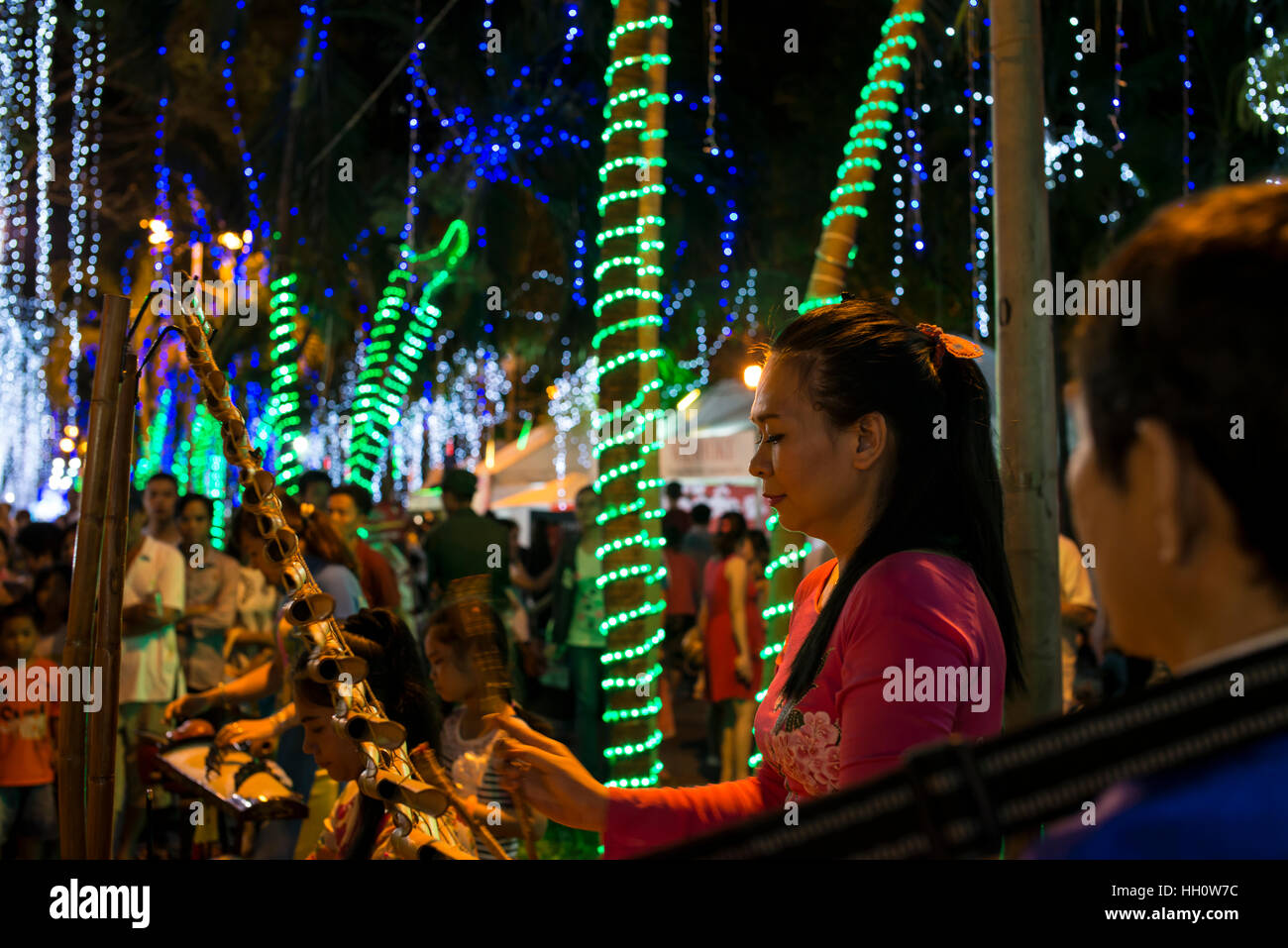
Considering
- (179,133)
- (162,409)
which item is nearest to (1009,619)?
(179,133)

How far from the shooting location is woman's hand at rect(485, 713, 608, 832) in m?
1.85

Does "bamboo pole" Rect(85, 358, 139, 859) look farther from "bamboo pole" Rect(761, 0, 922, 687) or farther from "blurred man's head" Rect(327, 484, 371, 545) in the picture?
"blurred man's head" Rect(327, 484, 371, 545)

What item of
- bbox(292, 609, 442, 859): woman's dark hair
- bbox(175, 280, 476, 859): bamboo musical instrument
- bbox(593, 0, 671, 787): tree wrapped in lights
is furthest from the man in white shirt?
bbox(175, 280, 476, 859): bamboo musical instrument

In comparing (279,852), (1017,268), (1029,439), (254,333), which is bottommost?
(279,852)

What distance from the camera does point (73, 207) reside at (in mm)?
14195

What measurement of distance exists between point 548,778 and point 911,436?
879 mm

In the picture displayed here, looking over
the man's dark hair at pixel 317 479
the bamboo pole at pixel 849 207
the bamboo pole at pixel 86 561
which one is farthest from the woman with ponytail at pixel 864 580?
the man's dark hair at pixel 317 479

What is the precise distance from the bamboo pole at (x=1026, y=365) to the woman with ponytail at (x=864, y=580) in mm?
1465

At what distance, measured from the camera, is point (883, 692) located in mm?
1644

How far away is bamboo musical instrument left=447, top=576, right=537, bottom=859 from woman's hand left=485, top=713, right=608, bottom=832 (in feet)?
0.11
